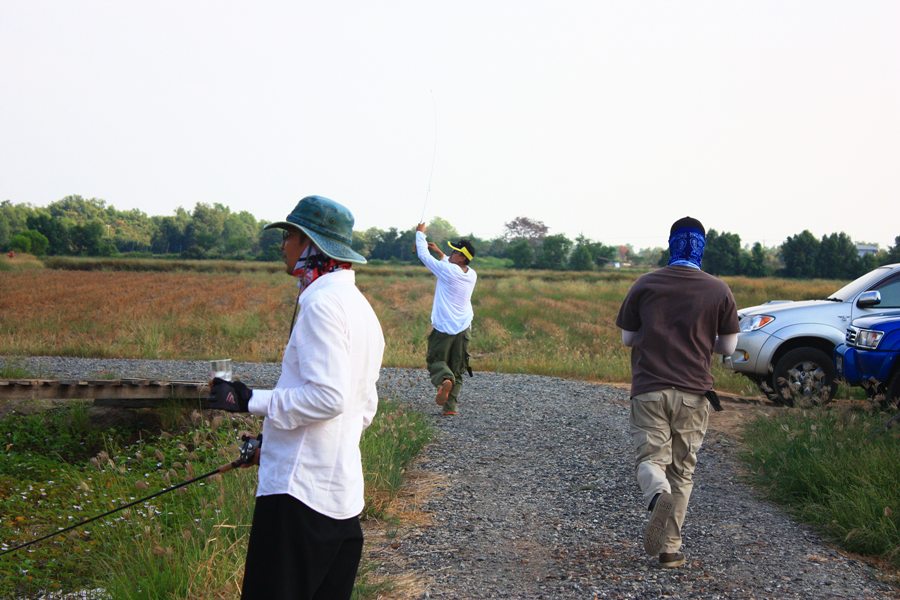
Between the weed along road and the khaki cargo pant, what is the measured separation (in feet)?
1.37

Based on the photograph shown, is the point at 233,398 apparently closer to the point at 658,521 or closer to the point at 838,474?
the point at 658,521

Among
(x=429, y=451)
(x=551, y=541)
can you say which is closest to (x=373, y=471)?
(x=551, y=541)

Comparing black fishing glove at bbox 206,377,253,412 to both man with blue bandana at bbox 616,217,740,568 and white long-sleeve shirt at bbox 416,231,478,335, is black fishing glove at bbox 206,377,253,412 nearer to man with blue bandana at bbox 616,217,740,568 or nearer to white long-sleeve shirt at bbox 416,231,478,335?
man with blue bandana at bbox 616,217,740,568

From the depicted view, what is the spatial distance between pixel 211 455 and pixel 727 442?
5482 millimetres

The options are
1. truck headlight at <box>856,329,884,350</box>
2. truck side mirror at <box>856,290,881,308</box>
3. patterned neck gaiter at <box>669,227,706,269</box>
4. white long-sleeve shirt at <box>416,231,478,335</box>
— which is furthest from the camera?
truck side mirror at <box>856,290,881,308</box>

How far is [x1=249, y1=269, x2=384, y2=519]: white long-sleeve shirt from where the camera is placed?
2742 millimetres

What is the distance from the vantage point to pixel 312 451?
2805 mm

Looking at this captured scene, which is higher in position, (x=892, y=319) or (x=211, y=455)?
(x=892, y=319)

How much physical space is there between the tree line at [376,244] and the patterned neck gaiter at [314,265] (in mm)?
27105

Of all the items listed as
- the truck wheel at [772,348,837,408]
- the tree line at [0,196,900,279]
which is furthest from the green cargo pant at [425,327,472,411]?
the tree line at [0,196,900,279]

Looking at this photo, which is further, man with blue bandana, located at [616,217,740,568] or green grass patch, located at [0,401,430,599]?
man with blue bandana, located at [616,217,740,568]

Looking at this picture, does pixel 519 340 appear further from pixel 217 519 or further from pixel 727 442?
pixel 217 519

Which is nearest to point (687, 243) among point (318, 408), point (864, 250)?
point (318, 408)

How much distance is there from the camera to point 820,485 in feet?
21.5
